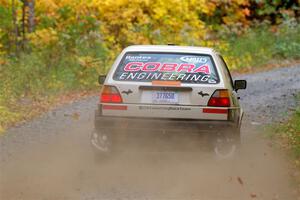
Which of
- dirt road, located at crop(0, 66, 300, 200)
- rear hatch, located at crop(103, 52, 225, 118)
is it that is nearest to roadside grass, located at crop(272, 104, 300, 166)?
dirt road, located at crop(0, 66, 300, 200)

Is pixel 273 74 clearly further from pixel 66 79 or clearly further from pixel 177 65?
pixel 177 65

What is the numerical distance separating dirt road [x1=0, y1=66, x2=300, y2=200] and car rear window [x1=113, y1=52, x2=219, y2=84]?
820mm

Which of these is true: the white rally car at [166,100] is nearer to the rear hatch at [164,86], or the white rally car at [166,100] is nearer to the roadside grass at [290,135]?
the rear hatch at [164,86]

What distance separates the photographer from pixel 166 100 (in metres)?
8.88

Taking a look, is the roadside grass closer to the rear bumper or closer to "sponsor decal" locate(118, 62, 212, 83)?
the rear bumper

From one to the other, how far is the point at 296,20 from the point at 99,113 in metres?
20.5

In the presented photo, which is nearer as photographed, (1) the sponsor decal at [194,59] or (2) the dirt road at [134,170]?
(2) the dirt road at [134,170]

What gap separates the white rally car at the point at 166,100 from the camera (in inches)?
348

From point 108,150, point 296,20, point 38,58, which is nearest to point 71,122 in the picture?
point 108,150

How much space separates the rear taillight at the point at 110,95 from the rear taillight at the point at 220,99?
3.84ft

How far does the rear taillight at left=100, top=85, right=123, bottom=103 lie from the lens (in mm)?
8926

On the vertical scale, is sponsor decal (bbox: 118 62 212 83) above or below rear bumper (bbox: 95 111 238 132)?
above

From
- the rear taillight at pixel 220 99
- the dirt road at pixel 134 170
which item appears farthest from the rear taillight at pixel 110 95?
the rear taillight at pixel 220 99

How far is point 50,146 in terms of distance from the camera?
35.5 feet
